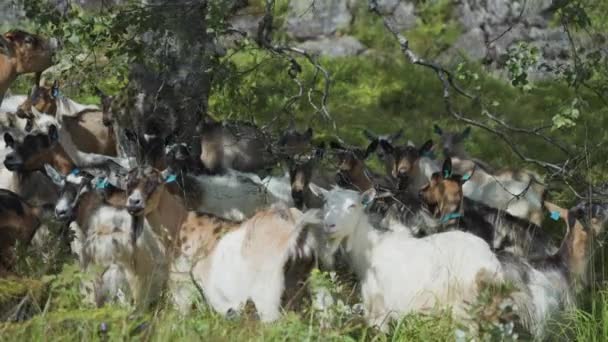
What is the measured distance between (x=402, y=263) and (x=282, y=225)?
89 centimetres

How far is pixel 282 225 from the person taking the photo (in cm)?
725

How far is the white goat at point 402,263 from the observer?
21.7ft

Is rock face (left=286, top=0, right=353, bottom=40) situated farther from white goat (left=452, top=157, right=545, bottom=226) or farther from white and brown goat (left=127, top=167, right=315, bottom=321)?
white and brown goat (left=127, top=167, right=315, bottom=321)

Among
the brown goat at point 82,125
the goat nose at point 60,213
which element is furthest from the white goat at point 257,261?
the brown goat at point 82,125

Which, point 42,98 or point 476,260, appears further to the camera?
point 42,98

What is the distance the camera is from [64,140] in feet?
33.1

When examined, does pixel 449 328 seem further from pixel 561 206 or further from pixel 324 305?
pixel 561 206

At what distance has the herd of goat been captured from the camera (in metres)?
6.89

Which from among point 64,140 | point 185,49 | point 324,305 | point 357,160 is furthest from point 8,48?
point 324,305

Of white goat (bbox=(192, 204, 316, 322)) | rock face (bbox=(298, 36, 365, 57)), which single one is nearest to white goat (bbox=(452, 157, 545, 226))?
white goat (bbox=(192, 204, 316, 322))

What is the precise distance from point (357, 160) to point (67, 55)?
285 centimetres

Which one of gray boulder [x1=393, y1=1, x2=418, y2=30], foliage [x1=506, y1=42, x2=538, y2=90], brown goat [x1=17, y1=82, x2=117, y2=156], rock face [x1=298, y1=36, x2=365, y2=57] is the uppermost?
gray boulder [x1=393, y1=1, x2=418, y2=30]

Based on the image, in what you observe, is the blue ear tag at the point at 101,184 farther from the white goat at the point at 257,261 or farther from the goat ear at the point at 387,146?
the goat ear at the point at 387,146

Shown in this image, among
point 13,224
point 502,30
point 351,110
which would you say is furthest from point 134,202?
point 502,30
